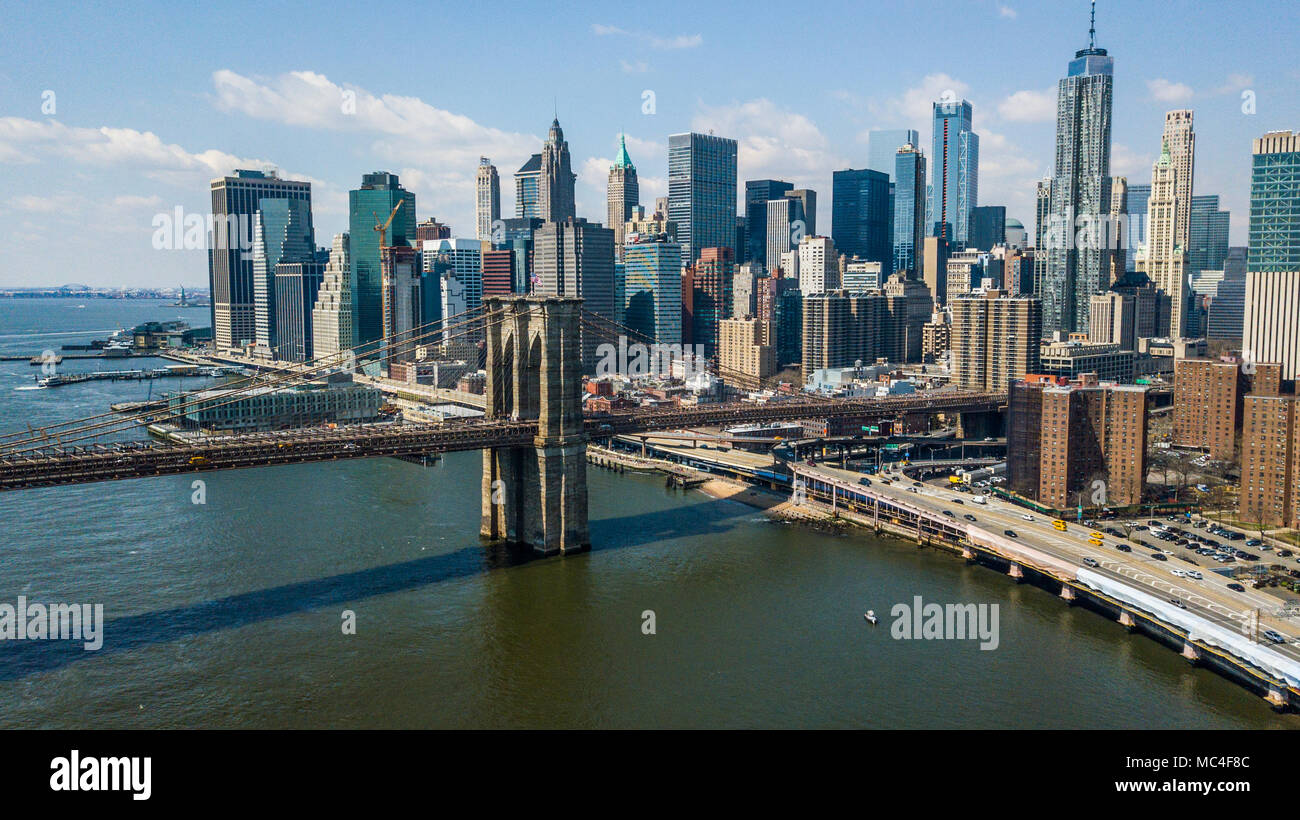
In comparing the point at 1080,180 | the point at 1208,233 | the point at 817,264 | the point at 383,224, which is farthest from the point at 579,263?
the point at 1208,233

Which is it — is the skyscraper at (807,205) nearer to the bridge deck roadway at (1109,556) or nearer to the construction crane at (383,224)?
the construction crane at (383,224)

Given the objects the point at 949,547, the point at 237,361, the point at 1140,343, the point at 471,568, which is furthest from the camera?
the point at 237,361

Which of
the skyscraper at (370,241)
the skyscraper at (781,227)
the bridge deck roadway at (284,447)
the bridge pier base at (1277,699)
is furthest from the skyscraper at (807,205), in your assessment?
the bridge pier base at (1277,699)

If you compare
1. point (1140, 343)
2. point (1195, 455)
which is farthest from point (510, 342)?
point (1140, 343)

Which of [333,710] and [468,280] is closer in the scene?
[333,710]

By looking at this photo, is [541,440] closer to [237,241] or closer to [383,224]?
[383,224]

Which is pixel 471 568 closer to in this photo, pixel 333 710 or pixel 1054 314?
pixel 333 710

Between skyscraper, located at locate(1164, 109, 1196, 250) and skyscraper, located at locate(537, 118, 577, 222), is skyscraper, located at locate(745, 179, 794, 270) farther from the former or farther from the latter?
skyscraper, located at locate(1164, 109, 1196, 250)

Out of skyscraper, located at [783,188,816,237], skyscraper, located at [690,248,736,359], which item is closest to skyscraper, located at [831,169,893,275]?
skyscraper, located at [783,188,816,237]
